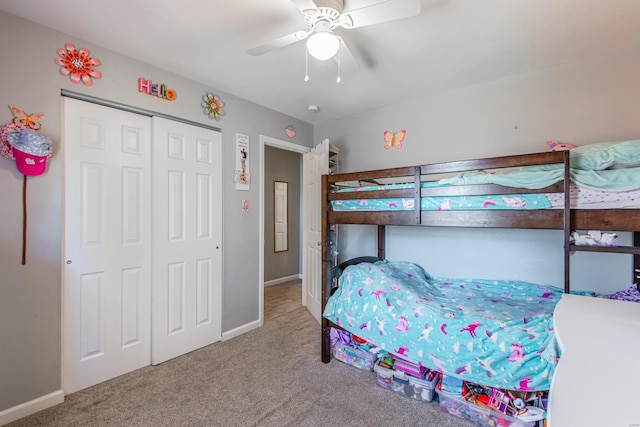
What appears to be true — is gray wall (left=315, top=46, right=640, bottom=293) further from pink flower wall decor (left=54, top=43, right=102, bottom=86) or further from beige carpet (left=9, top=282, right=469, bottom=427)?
pink flower wall decor (left=54, top=43, right=102, bottom=86)

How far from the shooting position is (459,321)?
1739 mm

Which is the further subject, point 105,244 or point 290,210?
point 290,210

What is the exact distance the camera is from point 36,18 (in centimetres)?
175

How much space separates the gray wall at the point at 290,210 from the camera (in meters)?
4.85

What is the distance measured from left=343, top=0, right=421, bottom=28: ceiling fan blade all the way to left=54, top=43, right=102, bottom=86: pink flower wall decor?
191cm

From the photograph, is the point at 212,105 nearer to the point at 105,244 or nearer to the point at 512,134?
the point at 105,244

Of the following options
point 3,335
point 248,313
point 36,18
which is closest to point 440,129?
point 248,313

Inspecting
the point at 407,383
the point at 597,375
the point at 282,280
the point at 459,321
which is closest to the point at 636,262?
the point at 459,321

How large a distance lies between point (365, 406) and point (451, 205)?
1507mm

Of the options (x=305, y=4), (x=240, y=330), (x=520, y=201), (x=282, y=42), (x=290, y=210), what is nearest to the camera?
(x=305, y=4)

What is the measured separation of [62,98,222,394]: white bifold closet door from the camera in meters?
1.99

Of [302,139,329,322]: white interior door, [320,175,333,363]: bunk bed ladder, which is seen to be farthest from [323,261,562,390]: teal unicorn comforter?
[302,139,329,322]: white interior door

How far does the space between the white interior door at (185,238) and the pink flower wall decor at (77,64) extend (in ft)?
1.62

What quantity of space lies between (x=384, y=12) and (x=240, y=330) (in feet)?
9.87
